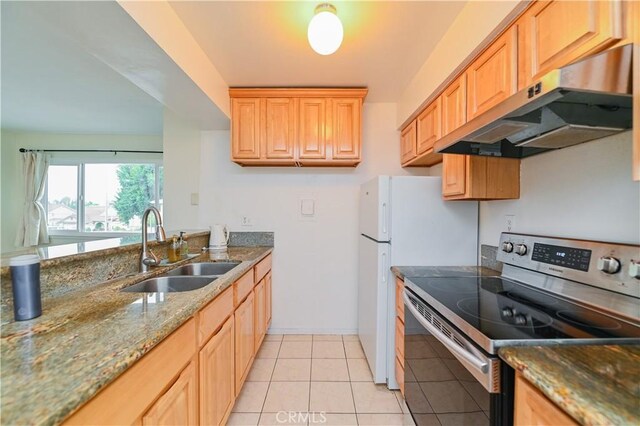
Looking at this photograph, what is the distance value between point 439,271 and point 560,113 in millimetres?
1107

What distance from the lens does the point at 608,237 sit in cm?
113

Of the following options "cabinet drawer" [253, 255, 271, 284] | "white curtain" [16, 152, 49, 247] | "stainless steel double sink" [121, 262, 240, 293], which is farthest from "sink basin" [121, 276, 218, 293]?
"white curtain" [16, 152, 49, 247]

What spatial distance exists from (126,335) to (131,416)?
0.20 m

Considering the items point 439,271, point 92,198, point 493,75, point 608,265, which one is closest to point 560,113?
point 493,75

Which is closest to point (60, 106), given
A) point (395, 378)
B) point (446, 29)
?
point (446, 29)

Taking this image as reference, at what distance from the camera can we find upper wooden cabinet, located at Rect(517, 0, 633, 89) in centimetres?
84

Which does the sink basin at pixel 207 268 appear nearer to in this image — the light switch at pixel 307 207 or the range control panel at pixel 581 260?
the light switch at pixel 307 207

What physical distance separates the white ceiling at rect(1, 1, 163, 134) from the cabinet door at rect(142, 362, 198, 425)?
162 cm

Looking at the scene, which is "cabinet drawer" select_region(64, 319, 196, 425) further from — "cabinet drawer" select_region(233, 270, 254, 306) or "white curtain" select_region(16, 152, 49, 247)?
"white curtain" select_region(16, 152, 49, 247)

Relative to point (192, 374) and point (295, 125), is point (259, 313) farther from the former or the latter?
point (295, 125)

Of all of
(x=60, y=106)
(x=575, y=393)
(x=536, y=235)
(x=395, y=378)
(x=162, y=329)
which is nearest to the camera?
(x=575, y=393)

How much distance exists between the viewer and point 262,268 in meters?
2.35

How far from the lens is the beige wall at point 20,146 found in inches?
162

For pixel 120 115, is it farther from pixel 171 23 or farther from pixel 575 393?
pixel 575 393
